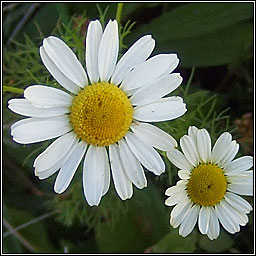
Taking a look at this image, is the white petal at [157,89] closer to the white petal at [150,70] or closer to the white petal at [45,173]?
the white petal at [150,70]

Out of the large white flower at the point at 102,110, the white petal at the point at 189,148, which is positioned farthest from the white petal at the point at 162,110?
the white petal at the point at 189,148

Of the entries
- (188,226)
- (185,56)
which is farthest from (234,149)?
(185,56)

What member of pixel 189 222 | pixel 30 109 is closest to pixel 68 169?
pixel 30 109

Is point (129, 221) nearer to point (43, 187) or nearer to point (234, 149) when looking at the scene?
point (43, 187)

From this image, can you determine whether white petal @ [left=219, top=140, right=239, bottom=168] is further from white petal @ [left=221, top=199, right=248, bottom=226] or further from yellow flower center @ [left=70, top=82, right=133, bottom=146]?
yellow flower center @ [left=70, top=82, right=133, bottom=146]

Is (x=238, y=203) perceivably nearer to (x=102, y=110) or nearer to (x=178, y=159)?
(x=178, y=159)
